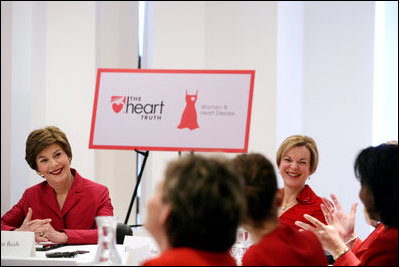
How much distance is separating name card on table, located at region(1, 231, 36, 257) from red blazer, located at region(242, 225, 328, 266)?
43.0 inches

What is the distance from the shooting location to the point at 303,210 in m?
3.68

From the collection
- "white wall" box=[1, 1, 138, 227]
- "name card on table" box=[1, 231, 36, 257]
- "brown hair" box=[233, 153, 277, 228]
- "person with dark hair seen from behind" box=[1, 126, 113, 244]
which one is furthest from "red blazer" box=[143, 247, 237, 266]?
"white wall" box=[1, 1, 138, 227]

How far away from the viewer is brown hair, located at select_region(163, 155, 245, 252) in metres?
1.61

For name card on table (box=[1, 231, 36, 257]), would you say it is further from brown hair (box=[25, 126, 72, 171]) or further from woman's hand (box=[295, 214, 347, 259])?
woman's hand (box=[295, 214, 347, 259])

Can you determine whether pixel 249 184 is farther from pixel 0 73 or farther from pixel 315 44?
pixel 315 44

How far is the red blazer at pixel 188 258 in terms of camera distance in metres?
1.58

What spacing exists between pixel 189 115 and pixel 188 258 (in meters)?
2.67

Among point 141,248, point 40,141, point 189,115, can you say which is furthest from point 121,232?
point 141,248

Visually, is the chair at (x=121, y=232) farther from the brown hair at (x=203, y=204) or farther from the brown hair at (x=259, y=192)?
the brown hair at (x=203, y=204)

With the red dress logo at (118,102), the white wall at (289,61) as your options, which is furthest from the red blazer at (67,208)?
the white wall at (289,61)

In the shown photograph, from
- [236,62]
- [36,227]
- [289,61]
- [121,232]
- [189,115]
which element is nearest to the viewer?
[36,227]

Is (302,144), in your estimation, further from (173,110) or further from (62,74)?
(62,74)

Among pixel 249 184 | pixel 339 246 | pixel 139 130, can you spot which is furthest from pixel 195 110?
pixel 249 184

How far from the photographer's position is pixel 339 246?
247 cm
